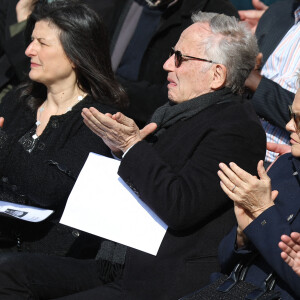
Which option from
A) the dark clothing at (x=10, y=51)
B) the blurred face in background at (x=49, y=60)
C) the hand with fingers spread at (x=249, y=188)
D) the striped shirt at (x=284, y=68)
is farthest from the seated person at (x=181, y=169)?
the dark clothing at (x=10, y=51)

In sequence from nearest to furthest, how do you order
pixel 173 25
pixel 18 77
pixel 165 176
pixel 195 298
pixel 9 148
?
pixel 195 298 < pixel 165 176 < pixel 9 148 < pixel 173 25 < pixel 18 77

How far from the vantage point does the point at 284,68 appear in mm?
4375

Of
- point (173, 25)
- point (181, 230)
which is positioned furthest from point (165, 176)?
point (173, 25)

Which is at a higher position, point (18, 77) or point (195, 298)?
point (195, 298)

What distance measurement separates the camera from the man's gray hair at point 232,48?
3.67 metres

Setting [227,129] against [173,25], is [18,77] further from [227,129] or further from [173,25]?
[227,129]

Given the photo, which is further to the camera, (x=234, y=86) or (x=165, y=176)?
(x=234, y=86)

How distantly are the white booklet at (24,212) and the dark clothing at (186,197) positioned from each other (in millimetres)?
485

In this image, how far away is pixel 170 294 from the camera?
3.40m

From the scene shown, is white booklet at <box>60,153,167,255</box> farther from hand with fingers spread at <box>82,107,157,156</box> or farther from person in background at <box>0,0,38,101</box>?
person in background at <box>0,0,38,101</box>

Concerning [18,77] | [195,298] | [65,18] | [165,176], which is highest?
[65,18]

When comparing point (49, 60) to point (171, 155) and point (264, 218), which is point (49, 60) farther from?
point (264, 218)

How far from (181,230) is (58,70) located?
Answer: 4.71ft

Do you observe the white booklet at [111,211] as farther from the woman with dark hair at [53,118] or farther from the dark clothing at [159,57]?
the dark clothing at [159,57]
